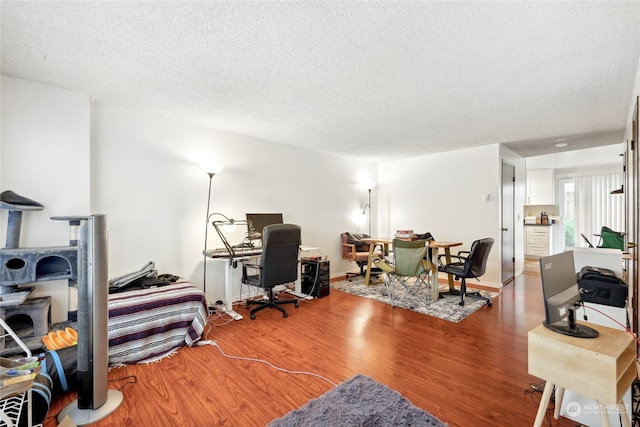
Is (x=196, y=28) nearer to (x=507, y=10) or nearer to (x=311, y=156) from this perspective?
(x=507, y=10)

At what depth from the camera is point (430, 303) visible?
3.82 meters

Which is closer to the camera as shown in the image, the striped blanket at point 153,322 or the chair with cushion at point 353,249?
Result: the striped blanket at point 153,322

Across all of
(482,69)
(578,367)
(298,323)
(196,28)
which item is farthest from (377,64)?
(298,323)

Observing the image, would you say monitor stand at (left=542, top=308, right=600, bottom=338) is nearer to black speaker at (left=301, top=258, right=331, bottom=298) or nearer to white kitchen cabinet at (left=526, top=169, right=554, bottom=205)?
black speaker at (left=301, top=258, right=331, bottom=298)

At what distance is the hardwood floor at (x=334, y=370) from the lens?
5.72ft

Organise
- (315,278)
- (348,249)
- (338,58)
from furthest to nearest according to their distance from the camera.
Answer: (348,249), (315,278), (338,58)

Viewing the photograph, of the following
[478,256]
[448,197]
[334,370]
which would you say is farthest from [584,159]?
[334,370]

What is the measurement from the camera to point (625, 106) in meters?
2.98

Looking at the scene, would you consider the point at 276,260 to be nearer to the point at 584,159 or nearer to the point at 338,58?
the point at 338,58

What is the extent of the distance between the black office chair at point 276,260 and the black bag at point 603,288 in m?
2.74

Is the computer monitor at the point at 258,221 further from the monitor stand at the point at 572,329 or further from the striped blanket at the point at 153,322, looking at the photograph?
the monitor stand at the point at 572,329

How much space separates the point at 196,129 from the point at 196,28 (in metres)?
2.09

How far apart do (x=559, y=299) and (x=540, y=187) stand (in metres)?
7.75

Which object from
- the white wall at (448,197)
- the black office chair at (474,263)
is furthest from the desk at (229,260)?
the white wall at (448,197)
